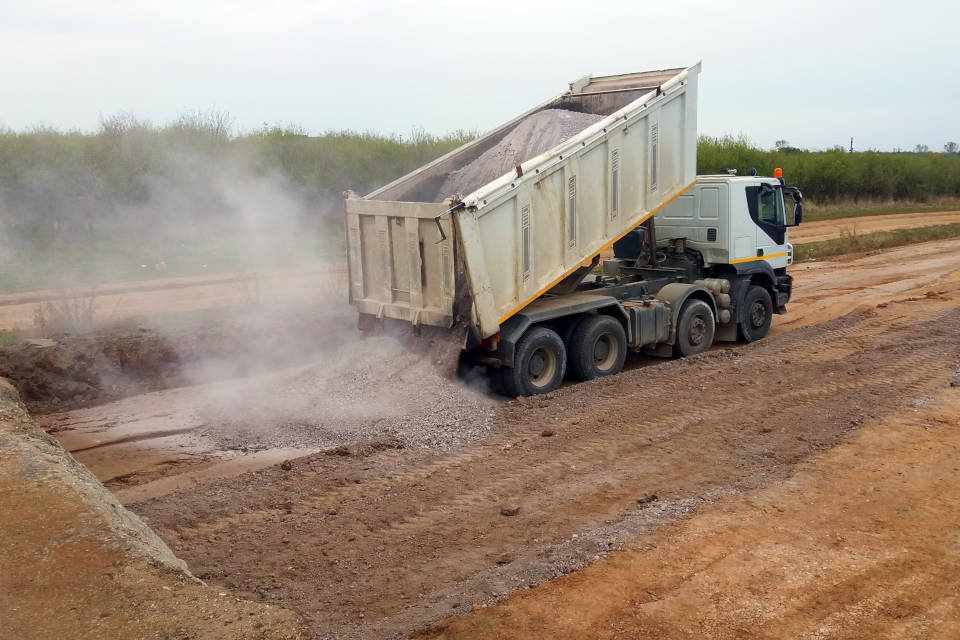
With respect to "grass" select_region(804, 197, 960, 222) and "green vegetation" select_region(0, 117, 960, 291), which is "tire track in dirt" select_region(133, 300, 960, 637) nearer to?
"green vegetation" select_region(0, 117, 960, 291)

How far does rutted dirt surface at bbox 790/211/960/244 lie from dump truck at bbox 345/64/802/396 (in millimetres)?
14365

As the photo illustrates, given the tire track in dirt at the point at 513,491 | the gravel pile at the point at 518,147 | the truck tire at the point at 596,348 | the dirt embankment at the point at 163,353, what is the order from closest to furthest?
the tire track in dirt at the point at 513,491 < the dirt embankment at the point at 163,353 < the truck tire at the point at 596,348 < the gravel pile at the point at 518,147

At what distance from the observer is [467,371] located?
1007 cm

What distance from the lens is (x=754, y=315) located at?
13422mm

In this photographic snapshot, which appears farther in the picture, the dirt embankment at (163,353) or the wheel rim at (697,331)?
the wheel rim at (697,331)

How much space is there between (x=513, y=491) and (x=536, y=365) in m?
3.18

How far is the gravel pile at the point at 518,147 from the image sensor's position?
10836 millimetres

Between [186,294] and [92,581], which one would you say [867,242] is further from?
[92,581]

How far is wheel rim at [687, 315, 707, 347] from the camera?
480 inches

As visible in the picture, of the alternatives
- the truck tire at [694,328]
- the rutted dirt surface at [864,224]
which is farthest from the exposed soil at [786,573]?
the rutted dirt surface at [864,224]

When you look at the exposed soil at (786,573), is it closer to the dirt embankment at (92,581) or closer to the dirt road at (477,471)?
the dirt road at (477,471)

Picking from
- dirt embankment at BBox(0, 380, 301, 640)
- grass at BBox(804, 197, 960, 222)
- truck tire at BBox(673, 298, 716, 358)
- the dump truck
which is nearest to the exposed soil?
dirt embankment at BBox(0, 380, 301, 640)

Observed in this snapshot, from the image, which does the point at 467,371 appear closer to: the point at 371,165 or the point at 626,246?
the point at 626,246

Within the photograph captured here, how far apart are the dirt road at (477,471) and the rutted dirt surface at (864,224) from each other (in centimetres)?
1598
